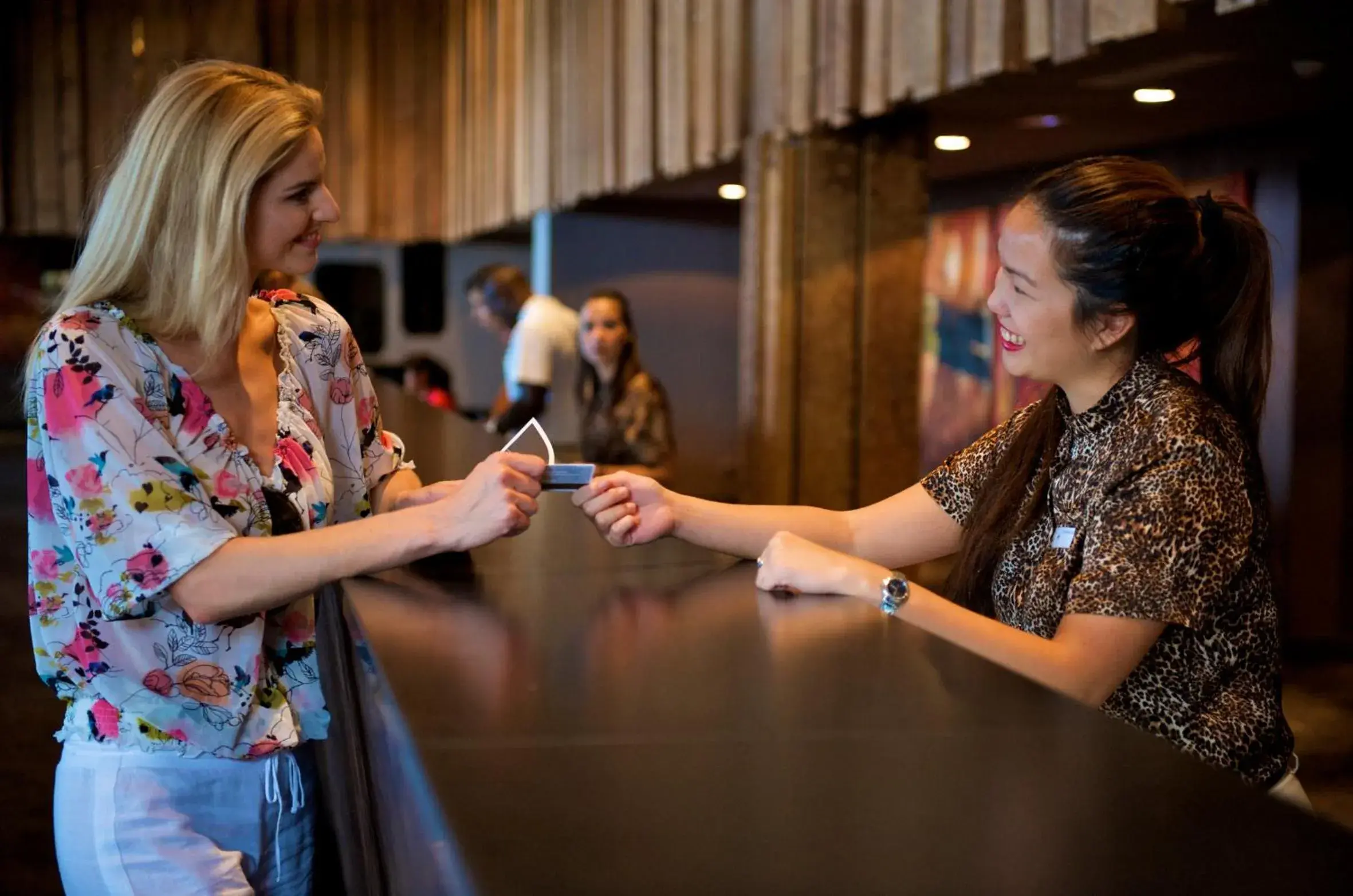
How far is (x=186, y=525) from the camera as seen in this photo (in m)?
1.57

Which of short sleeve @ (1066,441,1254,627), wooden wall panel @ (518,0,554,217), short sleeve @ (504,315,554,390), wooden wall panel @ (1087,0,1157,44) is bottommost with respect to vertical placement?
short sleeve @ (1066,441,1254,627)

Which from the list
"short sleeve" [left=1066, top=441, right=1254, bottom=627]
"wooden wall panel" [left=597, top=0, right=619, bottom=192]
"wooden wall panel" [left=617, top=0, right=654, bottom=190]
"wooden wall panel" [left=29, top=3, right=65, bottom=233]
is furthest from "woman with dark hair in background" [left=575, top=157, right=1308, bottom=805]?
"wooden wall panel" [left=29, top=3, right=65, bottom=233]

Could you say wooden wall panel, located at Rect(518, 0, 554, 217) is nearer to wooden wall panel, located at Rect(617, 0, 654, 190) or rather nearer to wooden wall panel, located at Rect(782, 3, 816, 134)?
wooden wall panel, located at Rect(617, 0, 654, 190)

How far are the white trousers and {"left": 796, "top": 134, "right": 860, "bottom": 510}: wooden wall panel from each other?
3.64m

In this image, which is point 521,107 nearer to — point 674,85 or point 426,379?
point 426,379

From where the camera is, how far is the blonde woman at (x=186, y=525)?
5.13 feet

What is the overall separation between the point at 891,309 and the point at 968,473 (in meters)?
3.13

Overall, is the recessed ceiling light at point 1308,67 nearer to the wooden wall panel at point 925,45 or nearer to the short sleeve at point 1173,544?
the wooden wall panel at point 925,45

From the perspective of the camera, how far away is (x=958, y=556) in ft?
6.72

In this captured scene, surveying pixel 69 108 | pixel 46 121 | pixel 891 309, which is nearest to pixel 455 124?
pixel 69 108

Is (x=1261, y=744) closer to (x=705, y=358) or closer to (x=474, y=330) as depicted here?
(x=705, y=358)

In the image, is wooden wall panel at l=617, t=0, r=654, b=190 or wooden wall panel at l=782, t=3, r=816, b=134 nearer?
wooden wall panel at l=782, t=3, r=816, b=134

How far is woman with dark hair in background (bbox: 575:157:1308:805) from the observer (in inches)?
64.6

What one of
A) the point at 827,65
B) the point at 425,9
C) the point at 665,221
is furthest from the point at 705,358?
the point at 827,65
